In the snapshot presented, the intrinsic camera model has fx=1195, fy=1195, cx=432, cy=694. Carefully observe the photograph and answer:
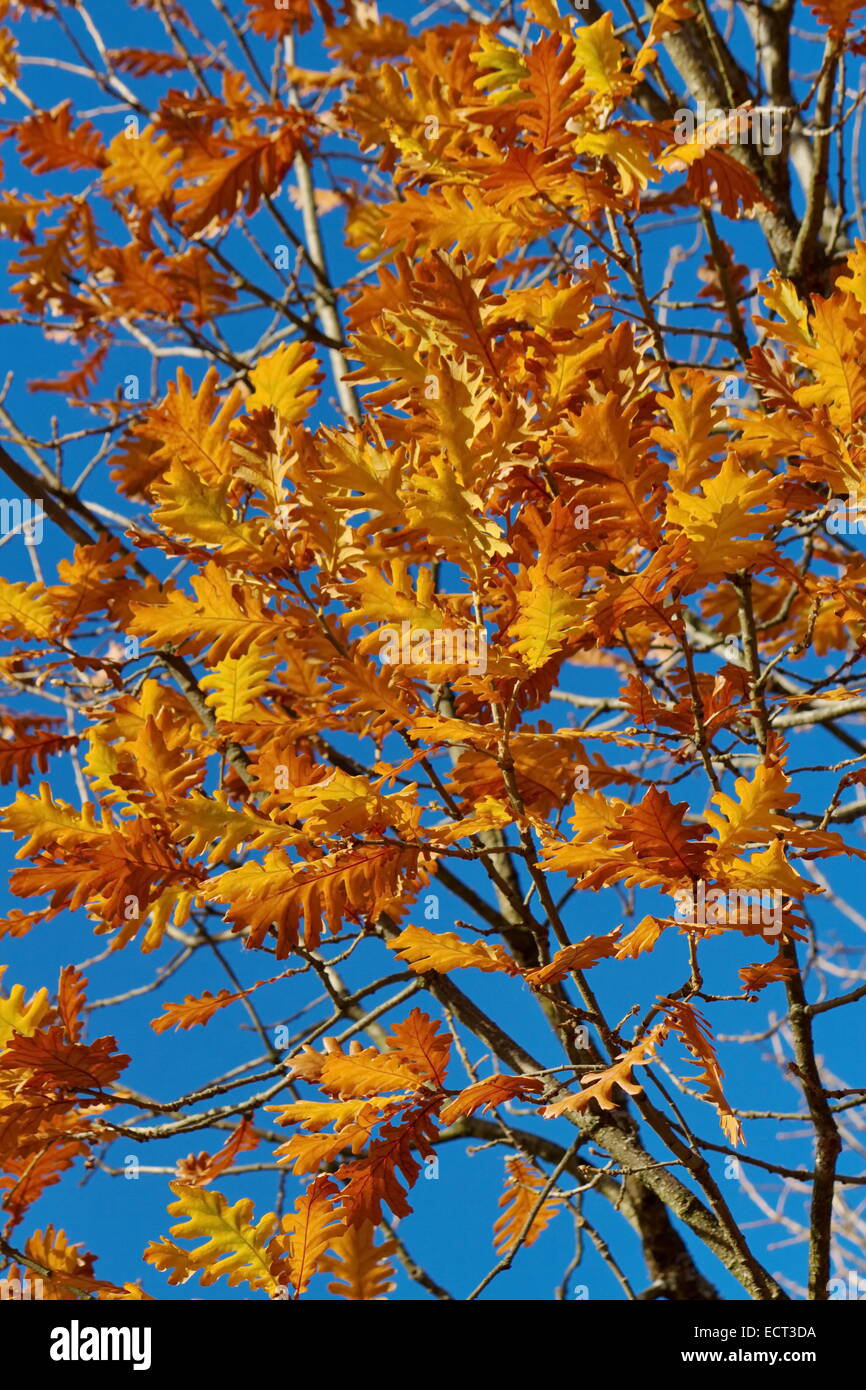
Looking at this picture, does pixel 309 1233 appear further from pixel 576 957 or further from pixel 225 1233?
pixel 576 957

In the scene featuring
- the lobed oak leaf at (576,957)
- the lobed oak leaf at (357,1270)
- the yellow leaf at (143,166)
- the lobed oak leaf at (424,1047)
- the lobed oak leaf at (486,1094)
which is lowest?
the lobed oak leaf at (357,1270)

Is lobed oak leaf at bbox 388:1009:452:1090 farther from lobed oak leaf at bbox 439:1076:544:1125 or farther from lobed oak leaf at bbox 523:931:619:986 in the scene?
lobed oak leaf at bbox 523:931:619:986

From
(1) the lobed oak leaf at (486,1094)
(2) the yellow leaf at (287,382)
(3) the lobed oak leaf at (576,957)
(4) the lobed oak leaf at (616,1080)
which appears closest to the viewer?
(4) the lobed oak leaf at (616,1080)

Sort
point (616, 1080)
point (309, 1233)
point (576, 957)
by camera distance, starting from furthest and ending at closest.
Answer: point (309, 1233) < point (576, 957) < point (616, 1080)

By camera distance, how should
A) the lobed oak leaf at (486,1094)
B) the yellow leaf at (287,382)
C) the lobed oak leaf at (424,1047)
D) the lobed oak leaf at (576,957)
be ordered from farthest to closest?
the yellow leaf at (287,382), the lobed oak leaf at (424,1047), the lobed oak leaf at (486,1094), the lobed oak leaf at (576,957)

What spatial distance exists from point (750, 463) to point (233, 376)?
4.97 ft

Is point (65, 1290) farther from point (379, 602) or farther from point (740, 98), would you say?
point (740, 98)

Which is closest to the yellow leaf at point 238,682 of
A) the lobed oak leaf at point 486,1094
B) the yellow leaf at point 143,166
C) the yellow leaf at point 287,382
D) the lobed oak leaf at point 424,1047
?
the yellow leaf at point 287,382

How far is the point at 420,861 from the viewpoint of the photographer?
1.71 metres

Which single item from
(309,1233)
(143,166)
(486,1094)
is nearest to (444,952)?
(486,1094)

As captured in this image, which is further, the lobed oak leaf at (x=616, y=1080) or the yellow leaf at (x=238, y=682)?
the yellow leaf at (x=238, y=682)

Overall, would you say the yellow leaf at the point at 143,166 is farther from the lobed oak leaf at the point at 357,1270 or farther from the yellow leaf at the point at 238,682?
the lobed oak leaf at the point at 357,1270

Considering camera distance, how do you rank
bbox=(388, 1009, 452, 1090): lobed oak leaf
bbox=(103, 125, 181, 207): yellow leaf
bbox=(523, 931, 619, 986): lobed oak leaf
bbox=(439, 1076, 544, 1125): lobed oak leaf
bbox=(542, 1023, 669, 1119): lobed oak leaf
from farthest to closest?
bbox=(103, 125, 181, 207): yellow leaf
bbox=(388, 1009, 452, 1090): lobed oak leaf
bbox=(439, 1076, 544, 1125): lobed oak leaf
bbox=(523, 931, 619, 986): lobed oak leaf
bbox=(542, 1023, 669, 1119): lobed oak leaf

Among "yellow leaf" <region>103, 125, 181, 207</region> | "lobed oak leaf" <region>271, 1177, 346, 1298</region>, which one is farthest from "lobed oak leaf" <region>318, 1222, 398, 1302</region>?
"yellow leaf" <region>103, 125, 181, 207</region>
